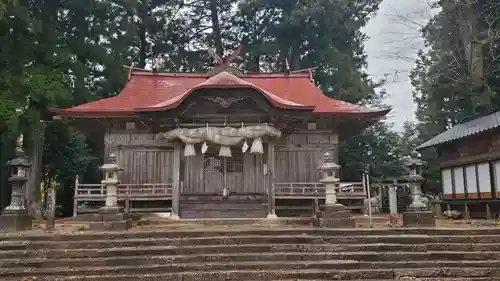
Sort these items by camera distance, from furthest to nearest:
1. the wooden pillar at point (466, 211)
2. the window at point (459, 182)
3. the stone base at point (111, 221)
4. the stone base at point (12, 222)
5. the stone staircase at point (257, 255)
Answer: the window at point (459, 182)
the wooden pillar at point (466, 211)
the stone base at point (12, 222)
the stone base at point (111, 221)
the stone staircase at point (257, 255)

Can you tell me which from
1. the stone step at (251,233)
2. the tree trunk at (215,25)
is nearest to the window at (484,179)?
the stone step at (251,233)

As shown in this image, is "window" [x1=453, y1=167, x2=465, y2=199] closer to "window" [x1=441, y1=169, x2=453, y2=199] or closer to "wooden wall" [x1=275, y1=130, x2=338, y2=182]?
"window" [x1=441, y1=169, x2=453, y2=199]

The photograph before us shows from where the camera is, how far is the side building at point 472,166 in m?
15.2

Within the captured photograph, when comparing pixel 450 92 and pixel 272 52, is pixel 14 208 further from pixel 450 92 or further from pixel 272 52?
pixel 450 92

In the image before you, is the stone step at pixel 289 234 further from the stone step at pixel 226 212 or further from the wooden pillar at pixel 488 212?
the wooden pillar at pixel 488 212

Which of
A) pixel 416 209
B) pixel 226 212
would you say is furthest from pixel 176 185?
pixel 416 209

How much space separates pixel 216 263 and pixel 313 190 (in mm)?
6603

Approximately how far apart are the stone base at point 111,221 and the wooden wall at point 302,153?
6.03m

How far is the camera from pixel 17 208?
450 inches

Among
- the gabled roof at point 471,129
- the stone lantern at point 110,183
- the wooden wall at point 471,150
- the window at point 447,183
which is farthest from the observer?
the window at point 447,183

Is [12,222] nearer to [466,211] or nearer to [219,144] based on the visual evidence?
[219,144]

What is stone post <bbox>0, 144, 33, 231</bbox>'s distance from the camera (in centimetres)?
1120

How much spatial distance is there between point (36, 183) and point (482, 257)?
56.0ft

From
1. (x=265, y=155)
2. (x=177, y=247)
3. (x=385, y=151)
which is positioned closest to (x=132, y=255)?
(x=177, y=247)
